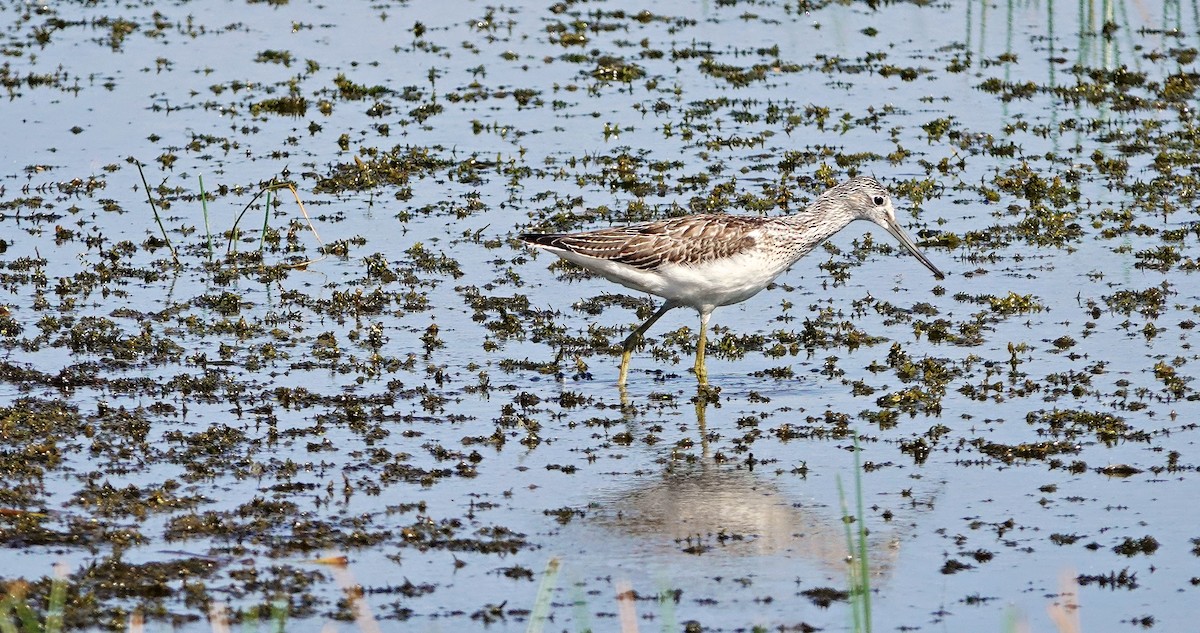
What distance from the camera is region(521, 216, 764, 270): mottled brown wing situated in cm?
1209

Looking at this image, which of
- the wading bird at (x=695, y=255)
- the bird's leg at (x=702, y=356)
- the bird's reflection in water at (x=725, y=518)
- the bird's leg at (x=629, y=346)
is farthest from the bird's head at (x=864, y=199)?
the bird's reflection in water at (x=725, y=518)

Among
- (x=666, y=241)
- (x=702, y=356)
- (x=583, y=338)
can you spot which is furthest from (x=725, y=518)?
(x=583, y=338)

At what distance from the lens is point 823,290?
566 inches

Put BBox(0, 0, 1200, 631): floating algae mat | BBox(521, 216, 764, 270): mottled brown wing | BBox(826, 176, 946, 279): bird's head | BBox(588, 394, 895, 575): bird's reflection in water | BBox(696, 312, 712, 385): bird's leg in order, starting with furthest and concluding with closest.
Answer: BBox(826, 176, 946, 279): bird's head → BBox(696, 312, 712, 385): bird's leg → BBox(521, 216, 764, 270): mottled brown wing → BBox(588, 394, 895, 575): bird's reflection in water → BBox(0, 0, 1200, 631): floating algae mat

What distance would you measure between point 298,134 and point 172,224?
373 cm

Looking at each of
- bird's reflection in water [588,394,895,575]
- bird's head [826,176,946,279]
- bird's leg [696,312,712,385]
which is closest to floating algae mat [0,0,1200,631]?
A: bird's reflection in water [588,394,895,575]

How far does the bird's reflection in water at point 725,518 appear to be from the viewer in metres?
9.12

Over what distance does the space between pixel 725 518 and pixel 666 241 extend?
306 cm

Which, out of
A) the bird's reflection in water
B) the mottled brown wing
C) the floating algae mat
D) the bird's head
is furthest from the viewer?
the bird's head

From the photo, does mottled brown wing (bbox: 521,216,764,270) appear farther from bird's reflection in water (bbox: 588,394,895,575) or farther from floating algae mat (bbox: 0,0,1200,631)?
bird's reflection in water (bbox: 588,394,895,575)

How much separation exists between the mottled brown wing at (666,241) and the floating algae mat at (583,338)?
864 mm

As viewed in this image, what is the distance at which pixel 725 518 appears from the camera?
9586mm

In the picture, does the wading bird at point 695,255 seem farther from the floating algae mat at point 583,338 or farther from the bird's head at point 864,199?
the floating algae mat at point 583,338

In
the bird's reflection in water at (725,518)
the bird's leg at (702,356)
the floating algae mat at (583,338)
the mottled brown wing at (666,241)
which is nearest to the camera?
the floating algae mat at (583,338)
